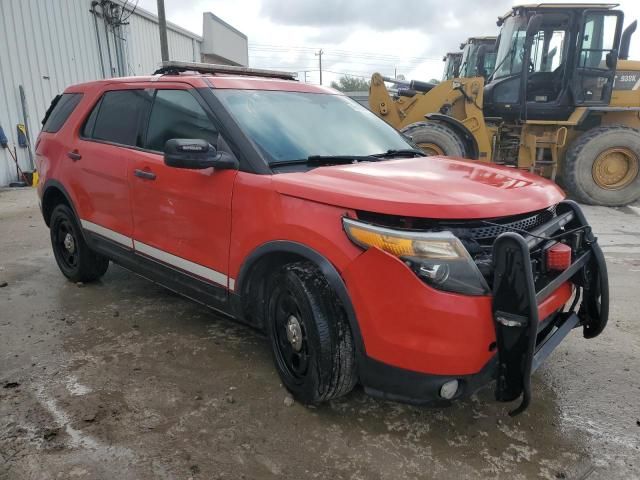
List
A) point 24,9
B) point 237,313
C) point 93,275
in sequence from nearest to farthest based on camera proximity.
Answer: point 237,313, point 93,275, point 24,9

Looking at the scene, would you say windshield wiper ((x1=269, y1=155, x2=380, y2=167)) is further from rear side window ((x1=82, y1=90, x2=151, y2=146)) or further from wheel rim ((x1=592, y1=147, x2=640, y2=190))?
wheel rim ((x1=592, y1=147, x2=640, y2=190))

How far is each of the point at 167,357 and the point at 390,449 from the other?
1613mm

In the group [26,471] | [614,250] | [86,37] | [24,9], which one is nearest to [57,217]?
[26,471]

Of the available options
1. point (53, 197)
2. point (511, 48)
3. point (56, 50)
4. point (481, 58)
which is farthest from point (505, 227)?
point (56, 50)

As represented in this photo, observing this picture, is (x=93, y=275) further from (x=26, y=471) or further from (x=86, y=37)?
(x=86, y=37)

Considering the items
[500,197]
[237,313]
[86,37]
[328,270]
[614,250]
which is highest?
[86,37]

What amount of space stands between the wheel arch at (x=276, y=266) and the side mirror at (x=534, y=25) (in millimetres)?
7882

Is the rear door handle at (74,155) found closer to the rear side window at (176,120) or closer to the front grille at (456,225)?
the rear side window at (176,120)

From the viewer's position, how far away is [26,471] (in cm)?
226

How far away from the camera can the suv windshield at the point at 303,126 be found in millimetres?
3006

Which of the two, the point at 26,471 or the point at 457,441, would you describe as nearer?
the point at 26,471

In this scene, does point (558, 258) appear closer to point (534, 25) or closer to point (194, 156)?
point (194, 156)

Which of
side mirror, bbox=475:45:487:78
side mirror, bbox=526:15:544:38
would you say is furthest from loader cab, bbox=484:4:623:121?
side mirror, bbox=475:45:487:78

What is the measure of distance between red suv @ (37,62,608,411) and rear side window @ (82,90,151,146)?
1 centimetres
